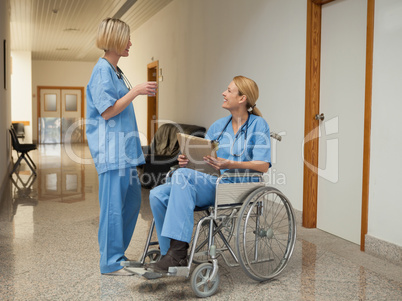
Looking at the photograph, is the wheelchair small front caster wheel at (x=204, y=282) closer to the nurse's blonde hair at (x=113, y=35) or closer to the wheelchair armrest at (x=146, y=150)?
the nurse's blonde hair at (x=113, y=35)

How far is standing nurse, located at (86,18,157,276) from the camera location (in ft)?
8.86

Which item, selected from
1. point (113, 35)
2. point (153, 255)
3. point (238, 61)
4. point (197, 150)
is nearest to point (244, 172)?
point (197, 150)

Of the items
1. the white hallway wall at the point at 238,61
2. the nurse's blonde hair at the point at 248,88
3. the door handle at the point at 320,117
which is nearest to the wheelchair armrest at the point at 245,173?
the nurse's blonde hair at the point at 248,88

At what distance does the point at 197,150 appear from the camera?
2590 mm

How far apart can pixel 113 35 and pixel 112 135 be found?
0.57 meters

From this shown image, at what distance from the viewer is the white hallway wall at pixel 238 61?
4.31 metres

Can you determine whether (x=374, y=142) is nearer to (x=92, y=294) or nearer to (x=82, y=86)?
(x=92, y=294)

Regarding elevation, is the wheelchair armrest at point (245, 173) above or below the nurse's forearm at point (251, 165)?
below

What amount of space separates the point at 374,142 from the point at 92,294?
207 cm

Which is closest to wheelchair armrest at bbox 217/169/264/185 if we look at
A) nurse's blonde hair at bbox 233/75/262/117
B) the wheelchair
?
the wheelchair

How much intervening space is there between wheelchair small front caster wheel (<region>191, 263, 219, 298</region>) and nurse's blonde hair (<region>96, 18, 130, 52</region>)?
4.33 feet

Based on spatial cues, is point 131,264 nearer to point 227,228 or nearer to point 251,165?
point 227,228

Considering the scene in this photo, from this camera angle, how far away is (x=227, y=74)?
226 inches

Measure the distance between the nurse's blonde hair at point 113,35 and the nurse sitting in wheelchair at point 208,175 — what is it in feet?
2.25
